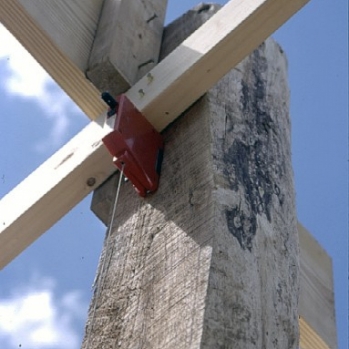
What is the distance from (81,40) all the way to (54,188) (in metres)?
0.28

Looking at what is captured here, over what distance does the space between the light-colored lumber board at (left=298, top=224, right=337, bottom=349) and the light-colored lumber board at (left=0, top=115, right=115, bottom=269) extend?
0.50m

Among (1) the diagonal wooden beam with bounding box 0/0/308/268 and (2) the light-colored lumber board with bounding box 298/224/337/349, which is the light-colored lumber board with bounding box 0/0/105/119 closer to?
(1) the diagonal wooden beam with bounding box 0/0/308/268

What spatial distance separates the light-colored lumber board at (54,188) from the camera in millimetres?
1510

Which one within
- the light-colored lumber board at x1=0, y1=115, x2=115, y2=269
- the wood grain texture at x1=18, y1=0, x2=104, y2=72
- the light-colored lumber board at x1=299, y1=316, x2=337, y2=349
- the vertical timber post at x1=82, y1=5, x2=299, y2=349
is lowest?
the light-colored lumber board at x1=299, y1=316, x2=337, y2=349

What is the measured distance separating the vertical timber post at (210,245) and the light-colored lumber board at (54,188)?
3.6 inches

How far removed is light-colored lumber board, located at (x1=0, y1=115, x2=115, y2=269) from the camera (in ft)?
4.95

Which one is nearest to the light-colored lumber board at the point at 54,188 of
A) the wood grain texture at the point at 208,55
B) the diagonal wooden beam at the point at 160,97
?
the diagonal wooden beam at the point at 160,97

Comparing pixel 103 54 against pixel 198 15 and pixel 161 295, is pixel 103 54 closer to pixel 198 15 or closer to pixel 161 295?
pixel 198 15

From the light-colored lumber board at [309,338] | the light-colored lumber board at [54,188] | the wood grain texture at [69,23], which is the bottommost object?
the light-colored lumber board at [309,338]

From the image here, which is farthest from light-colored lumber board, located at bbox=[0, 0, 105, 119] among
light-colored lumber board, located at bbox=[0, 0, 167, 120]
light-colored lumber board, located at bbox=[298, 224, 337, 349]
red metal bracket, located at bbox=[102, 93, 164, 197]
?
light-colored lumber board, located at bbox=[298, 224, 337, 349]

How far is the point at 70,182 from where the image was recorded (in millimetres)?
1516

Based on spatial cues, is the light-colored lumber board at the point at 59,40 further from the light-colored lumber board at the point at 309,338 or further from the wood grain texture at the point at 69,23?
the light-colored lumber board at the point at 309,338

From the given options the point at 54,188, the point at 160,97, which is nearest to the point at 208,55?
the point at 160,97

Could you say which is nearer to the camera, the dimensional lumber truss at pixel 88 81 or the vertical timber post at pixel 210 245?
the vertical timber post at pixel 210 245
